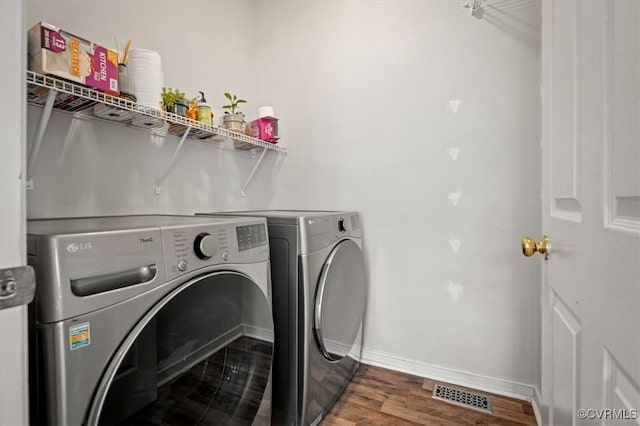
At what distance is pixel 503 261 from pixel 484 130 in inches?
29.1

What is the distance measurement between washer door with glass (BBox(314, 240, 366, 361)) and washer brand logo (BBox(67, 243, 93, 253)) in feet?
2.87

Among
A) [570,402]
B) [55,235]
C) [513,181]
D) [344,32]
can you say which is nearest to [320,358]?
[570,402]

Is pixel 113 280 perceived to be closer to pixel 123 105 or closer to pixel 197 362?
pixel 197 362

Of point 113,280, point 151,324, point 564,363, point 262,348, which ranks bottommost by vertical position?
point 262,348

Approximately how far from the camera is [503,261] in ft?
5.36

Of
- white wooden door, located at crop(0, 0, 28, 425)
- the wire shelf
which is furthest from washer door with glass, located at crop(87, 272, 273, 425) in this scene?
the wire shelf

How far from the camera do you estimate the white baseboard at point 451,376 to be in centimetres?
160

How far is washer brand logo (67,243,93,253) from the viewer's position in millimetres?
585

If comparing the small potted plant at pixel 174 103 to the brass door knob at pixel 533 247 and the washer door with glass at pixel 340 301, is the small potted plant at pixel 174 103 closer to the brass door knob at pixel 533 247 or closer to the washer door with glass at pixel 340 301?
the washer door with glass at pixel 340 301

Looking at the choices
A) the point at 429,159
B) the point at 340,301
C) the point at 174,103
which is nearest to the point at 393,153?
the point at 429,159

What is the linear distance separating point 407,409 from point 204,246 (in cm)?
138

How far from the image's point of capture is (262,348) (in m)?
1.07

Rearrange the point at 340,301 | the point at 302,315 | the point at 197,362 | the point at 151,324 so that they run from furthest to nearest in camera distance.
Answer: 1. the point at 340,301
2. the point at 302,315
3. the point at 197,362
4. the point at 151,324

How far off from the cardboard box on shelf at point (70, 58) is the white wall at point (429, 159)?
4.15 feet
